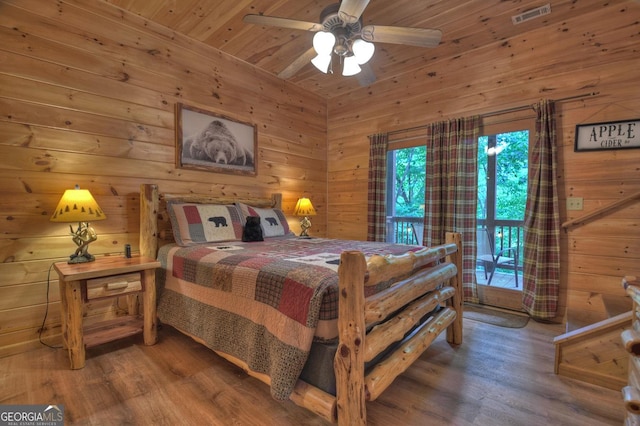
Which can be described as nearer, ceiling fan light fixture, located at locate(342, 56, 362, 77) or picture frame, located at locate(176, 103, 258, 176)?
ceiling fan light fixture, located at locate(342, 56, 362, 77)

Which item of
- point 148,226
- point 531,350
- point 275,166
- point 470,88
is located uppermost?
point 470,88

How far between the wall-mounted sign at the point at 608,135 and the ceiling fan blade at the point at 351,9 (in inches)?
92.1

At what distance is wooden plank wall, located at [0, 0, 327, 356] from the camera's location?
2.10m

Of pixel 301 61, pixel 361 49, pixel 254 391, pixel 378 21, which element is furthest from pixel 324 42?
pixel 254 391

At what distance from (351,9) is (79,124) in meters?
2.28

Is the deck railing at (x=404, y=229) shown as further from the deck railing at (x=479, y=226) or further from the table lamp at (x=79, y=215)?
the table lamp at (x=79, y=215)

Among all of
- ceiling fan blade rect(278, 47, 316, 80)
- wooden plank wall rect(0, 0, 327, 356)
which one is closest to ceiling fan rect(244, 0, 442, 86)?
ceiling fan blade rect(278, 47, 316, 80)

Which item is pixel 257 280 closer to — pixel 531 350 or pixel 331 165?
pixel 531 350

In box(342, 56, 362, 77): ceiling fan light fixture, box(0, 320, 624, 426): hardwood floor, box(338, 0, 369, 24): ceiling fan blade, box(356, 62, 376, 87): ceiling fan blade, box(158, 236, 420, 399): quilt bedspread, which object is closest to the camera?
box(158, 236, 420, 399): quilt bedspread

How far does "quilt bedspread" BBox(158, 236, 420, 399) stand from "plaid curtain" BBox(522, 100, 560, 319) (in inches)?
57.1

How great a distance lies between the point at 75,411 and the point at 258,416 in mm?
947

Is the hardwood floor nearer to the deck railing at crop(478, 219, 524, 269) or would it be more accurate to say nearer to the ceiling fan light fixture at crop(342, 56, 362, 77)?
the deck railing at crop(478, 219, 524, 269)

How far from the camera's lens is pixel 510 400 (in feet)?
5.24

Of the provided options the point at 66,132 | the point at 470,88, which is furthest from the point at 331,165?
the point at 66,132
